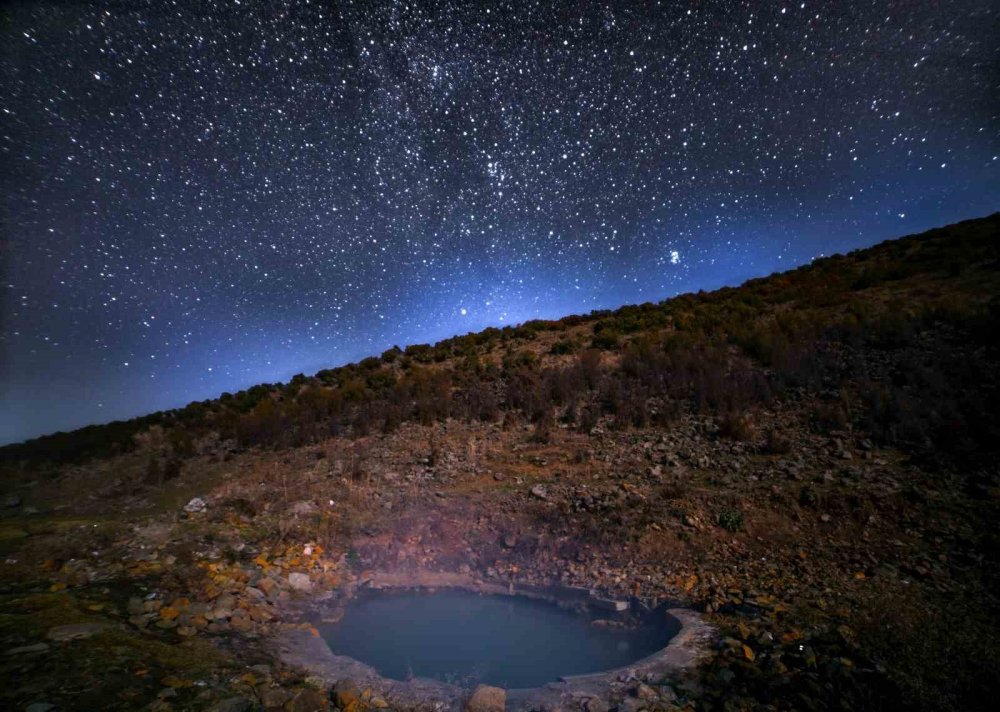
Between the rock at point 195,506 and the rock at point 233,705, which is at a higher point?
the rock at point 195,506

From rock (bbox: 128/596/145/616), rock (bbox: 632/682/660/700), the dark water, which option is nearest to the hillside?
rock (bbox: 128/596/145/616)

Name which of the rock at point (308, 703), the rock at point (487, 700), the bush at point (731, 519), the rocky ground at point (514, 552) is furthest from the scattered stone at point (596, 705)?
the bush at point (731, 519)

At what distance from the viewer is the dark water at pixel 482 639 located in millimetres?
4914

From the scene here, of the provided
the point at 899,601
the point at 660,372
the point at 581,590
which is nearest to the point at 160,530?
the point at 581,590

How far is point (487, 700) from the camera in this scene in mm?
3865

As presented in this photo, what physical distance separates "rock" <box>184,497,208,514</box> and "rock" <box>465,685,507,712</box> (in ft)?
25.8

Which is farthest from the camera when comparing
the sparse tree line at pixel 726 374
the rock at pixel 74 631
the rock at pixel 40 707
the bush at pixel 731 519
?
the sparse tree line at pixel 726 374

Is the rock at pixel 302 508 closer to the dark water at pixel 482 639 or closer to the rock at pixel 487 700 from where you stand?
the dark water at pixel 482 639

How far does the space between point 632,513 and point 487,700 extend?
14.1 ft

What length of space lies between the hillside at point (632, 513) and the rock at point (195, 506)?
0.14m

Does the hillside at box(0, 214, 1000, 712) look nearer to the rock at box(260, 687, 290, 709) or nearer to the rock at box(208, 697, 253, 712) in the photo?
the rock at box(260, 687, 290, 709)

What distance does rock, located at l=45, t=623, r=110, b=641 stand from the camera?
169 inches

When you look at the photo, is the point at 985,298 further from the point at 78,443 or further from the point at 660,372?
the point at 78,443

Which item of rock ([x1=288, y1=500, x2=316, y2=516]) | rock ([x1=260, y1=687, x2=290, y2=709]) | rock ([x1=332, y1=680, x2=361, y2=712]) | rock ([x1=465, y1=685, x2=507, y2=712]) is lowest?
rock ([x1=465, y1=685, x2=507, y2=712])
